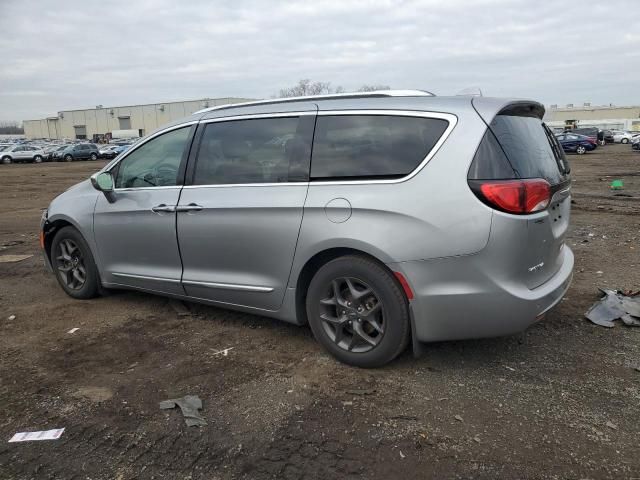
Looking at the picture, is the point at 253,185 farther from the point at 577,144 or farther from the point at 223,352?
the point at 577,144

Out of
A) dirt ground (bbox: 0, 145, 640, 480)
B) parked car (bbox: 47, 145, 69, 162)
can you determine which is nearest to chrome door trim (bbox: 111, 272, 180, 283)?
dirt ground (bbox: 0, 145, 640, 480)

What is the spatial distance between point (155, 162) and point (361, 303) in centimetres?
239

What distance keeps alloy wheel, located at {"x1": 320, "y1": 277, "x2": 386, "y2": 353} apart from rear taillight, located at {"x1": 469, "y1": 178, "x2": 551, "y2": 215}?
93 centimetres

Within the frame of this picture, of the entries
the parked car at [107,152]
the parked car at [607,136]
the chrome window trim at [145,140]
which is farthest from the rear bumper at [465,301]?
the parked car at [607,136]

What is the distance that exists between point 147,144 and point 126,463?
2986mm

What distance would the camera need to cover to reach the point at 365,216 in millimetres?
3432

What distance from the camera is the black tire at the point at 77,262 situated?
207 inches

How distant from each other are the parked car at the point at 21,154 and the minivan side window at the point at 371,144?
47556 millimetres

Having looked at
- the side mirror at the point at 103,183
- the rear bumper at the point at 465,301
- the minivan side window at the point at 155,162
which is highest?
the minivan side window at the point at 155,162

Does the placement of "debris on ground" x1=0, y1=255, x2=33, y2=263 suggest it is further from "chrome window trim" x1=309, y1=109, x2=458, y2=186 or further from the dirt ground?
"chrome window trim" x1=309, y1=109, x2=458, y2=186

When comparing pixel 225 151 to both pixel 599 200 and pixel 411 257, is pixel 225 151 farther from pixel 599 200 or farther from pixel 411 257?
pixel 599 200

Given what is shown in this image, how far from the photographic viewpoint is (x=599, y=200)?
40.7 feet

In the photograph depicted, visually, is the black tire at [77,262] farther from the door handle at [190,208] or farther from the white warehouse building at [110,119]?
the white warehouse building at [110,119]

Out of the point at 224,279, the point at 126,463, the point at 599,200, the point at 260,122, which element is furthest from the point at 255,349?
the point at 599,200
